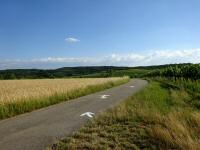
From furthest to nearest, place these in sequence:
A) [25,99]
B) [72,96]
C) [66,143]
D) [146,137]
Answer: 1. [72,96]
2. [25,99]
3. [146,137]
4. [66,143]

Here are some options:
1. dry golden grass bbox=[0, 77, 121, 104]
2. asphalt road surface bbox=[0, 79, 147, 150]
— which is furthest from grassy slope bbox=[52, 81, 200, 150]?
dry golden grass bbox=[0, 77, 121, 104]

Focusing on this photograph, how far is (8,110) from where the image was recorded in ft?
44.9

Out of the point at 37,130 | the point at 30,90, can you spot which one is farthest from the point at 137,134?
the point at 30,90

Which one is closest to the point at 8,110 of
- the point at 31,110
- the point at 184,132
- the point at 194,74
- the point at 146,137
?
the point at 31,110

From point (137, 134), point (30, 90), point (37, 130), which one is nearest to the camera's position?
point (137, 134)

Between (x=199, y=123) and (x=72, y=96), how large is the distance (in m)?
14.2

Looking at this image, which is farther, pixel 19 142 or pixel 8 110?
pixel 8 110

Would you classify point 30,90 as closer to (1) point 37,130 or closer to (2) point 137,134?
(1) point 37,130

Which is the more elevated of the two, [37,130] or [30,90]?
[37,130]

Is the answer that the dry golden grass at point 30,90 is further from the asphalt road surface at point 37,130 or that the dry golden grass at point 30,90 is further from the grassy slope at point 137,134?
the grassy slope at point 137,134

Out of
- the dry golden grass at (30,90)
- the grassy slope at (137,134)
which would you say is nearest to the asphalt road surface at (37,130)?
the grassy slope at (137,134)

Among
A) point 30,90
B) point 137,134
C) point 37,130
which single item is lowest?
point 30,90

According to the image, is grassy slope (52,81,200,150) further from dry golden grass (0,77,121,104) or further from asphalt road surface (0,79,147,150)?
dry golden grass (0,77,121,104)

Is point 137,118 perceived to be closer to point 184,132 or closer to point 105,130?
point 105,130
